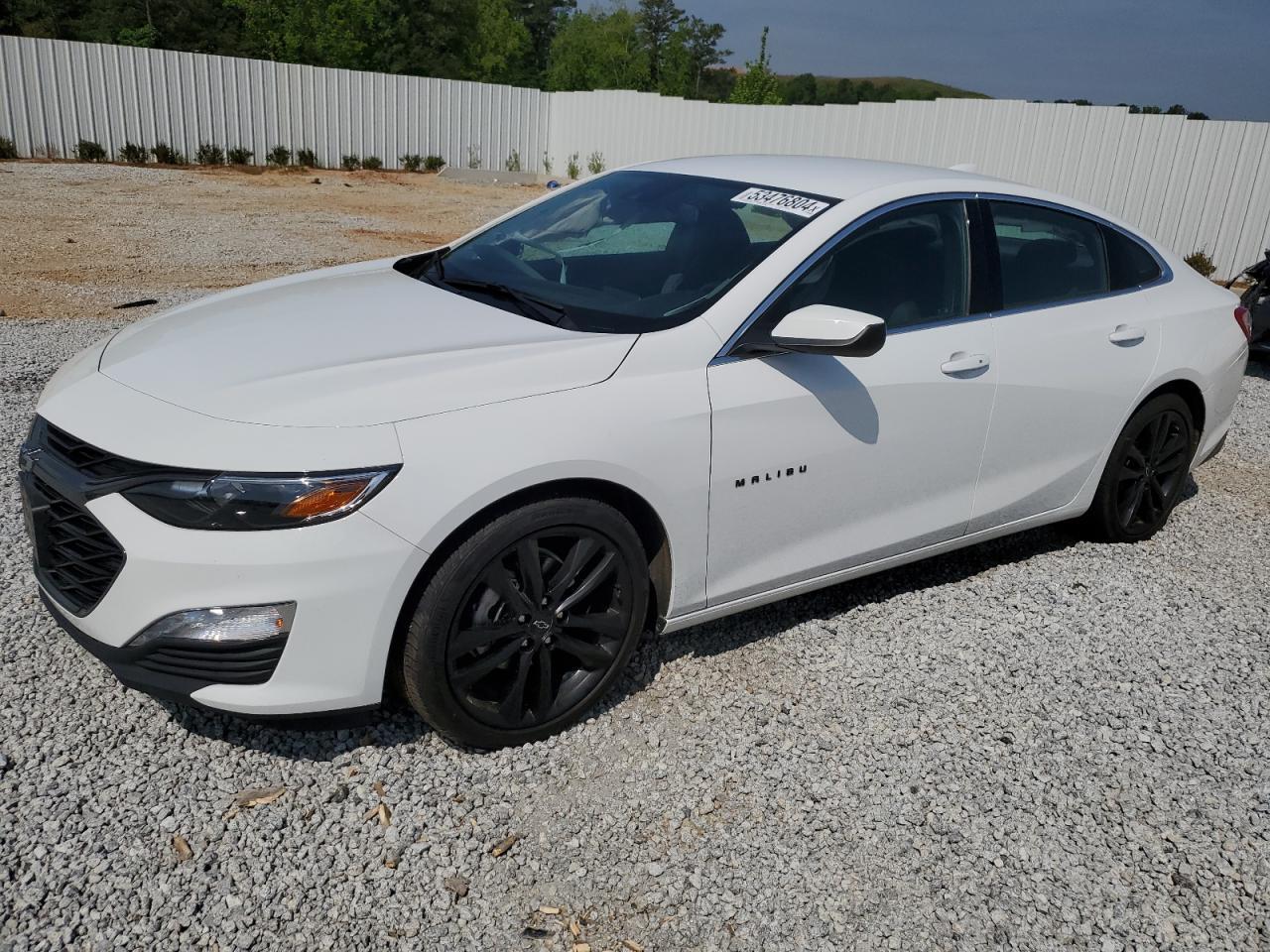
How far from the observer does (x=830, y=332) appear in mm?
3188

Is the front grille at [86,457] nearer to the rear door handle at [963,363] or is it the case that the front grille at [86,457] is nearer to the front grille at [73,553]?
the front grille at [73,553]

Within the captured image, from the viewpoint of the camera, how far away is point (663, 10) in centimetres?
10250

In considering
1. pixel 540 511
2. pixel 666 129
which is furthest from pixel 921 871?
pixel 666 129

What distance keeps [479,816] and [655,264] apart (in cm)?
197

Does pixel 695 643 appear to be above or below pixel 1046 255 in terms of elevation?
below

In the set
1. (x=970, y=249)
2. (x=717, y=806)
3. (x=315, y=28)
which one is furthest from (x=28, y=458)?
(x=315, y=28)

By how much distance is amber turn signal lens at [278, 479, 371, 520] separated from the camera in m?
2.62

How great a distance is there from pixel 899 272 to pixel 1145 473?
1963mm

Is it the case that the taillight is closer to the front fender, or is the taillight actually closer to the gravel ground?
the gravel ground

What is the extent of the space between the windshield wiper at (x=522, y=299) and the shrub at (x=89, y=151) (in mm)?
26815

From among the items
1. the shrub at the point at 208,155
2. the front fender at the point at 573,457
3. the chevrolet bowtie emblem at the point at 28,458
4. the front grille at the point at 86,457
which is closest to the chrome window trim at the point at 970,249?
the front fender at the point at 573,457

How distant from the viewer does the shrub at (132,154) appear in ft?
87.6

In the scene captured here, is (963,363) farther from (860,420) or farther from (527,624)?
(527,624)

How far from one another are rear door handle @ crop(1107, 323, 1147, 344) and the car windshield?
1.60 m
